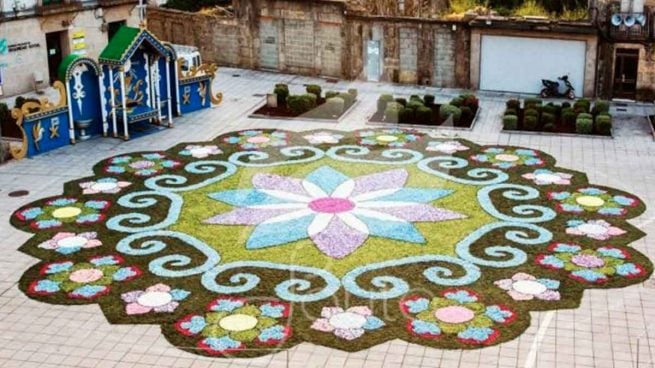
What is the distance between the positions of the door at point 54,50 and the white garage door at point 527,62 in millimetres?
22133

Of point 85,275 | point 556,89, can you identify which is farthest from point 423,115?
point 85,275

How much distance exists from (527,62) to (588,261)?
21.5 m

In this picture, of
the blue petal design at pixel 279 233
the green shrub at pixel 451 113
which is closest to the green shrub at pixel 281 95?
the green shrub at pixel 451 113

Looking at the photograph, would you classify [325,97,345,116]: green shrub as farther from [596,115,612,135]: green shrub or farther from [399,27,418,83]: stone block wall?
[596,115,612,135]: green shrub

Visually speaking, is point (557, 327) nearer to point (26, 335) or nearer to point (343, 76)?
point (26, 335)

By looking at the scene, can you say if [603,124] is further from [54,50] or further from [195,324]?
[54,50]

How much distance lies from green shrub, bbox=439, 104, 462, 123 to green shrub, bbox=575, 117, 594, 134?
202 inches

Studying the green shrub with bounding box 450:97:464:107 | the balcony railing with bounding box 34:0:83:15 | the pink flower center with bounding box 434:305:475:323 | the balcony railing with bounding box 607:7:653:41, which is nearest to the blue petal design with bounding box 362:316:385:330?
the pink flower center with bounding box 434:305:475:323

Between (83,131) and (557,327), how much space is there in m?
23.8

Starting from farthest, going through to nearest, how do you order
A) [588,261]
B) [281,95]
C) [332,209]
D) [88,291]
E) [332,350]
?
[281,95], [332,209], [588,261], [88,291], [332,350]

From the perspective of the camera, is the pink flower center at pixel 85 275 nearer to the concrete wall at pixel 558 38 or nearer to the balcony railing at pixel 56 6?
the balcony railing at pixel 56 6

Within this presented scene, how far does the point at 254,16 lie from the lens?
2116 inches

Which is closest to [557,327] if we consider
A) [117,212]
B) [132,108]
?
[117,212]

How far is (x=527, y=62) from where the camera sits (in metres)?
47.9
